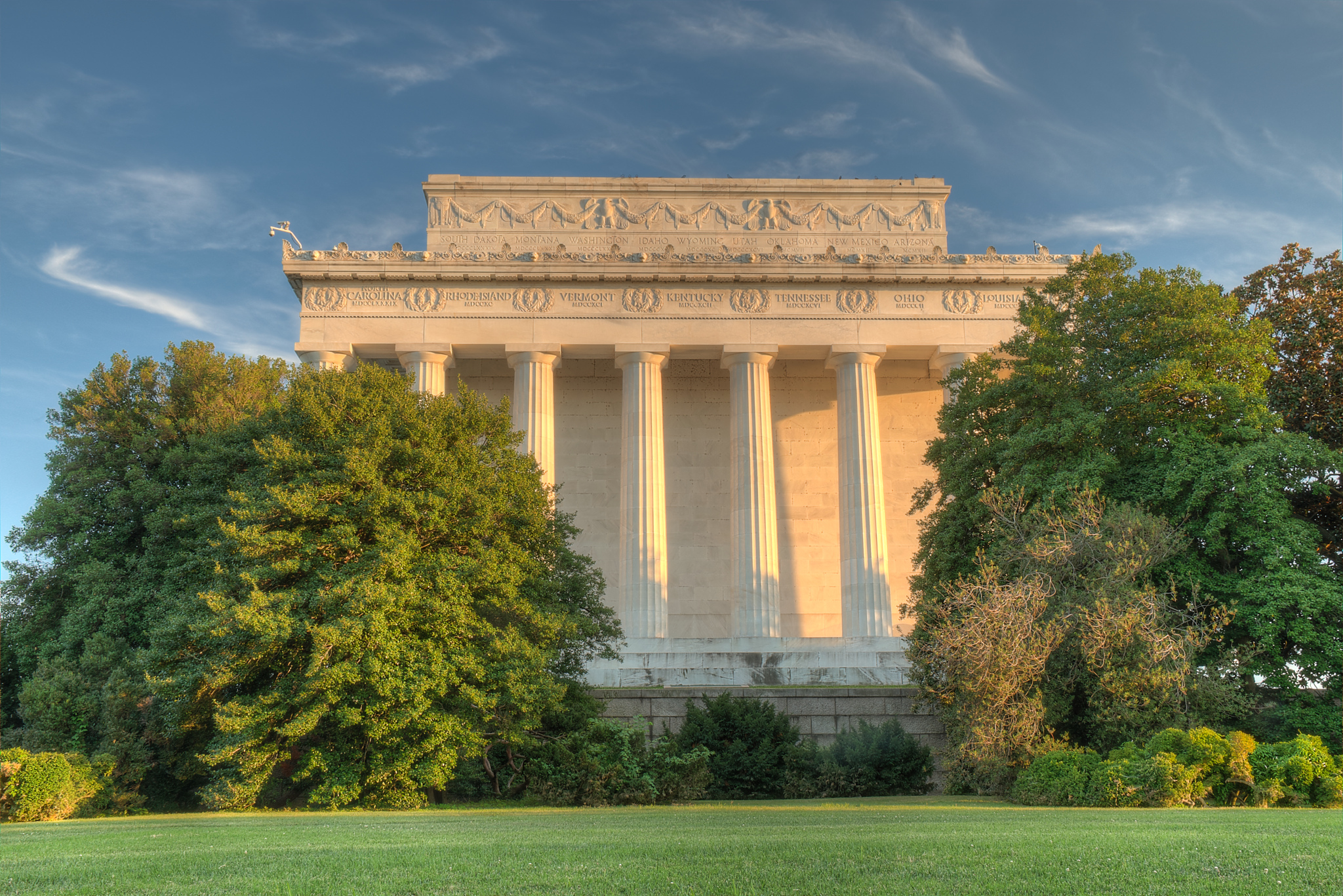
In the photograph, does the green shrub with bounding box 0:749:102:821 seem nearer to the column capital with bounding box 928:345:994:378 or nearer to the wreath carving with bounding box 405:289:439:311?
the wreath carving with bounding box 405:289:439:311

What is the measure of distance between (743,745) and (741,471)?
17.9 meters

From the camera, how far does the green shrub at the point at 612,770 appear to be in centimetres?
2470

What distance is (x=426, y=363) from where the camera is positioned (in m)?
45.2

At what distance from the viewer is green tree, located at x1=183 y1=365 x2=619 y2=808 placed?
2381 cm

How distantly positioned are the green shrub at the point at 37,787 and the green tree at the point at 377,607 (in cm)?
328

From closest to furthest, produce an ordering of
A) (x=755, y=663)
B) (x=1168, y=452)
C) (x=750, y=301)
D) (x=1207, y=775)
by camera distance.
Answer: (x=1207, y=775), (x=1168, y=452), (x=755, y=663), (x=750, y=301)

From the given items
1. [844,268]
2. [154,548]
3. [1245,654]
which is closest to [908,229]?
[844,268]

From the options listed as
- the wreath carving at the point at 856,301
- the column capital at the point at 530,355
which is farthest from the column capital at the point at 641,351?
the wreath carving at the point at 856,301

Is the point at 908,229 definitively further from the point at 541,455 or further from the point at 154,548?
the point at 154,548

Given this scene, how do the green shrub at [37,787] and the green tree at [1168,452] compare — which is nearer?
the green shrub at [37,787]

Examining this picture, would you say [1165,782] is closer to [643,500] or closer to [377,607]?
[377,607]

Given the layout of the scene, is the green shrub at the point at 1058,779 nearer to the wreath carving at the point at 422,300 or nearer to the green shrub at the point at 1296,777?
the green shrub at the point at 1296,777

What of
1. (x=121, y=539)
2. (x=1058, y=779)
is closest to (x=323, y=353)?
(x=121, y=539)

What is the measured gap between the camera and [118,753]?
2706cm
